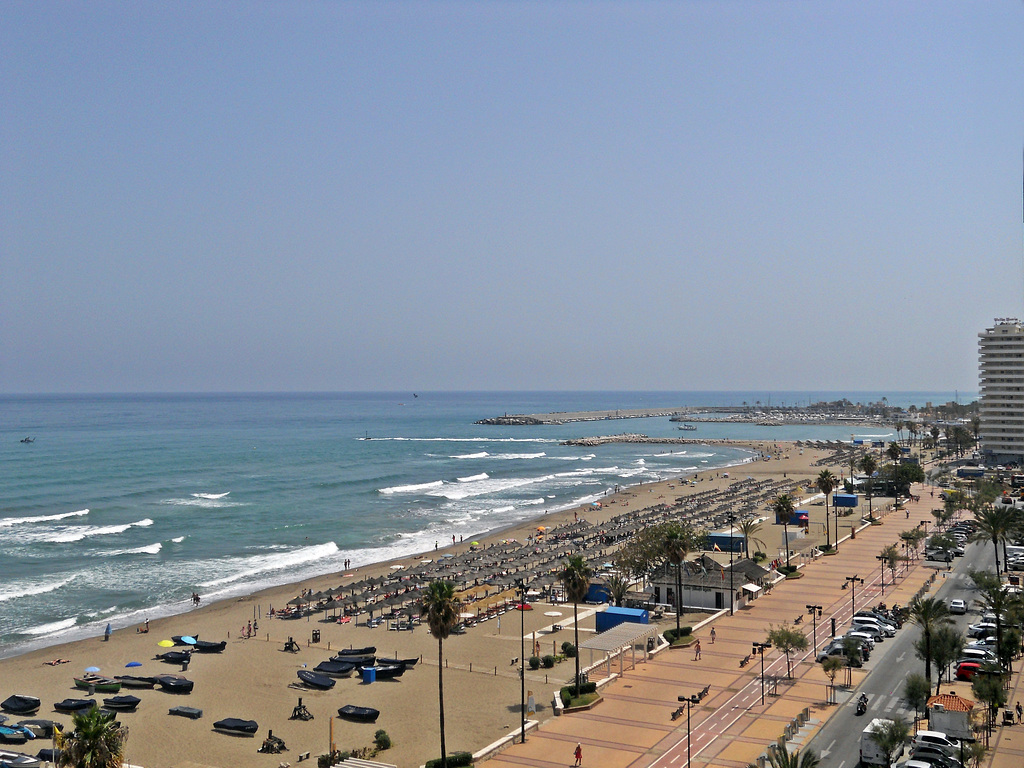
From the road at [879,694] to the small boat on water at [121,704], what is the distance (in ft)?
90.8

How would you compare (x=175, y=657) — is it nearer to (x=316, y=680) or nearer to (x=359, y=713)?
(x=316, y=680)

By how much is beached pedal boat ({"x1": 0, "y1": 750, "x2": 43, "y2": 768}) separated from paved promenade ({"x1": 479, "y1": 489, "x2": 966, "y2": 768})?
16.1m

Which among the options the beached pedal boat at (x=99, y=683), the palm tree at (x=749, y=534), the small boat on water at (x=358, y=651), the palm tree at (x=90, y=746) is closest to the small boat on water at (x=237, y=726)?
the beached pedal boat at (x=99, y=683)

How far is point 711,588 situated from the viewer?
4688 cm

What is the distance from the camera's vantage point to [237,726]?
32.2 metres

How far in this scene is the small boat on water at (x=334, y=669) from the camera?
38.9 meters

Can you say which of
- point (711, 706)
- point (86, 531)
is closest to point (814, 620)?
point (711, 706)

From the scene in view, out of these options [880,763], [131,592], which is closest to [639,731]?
[880,763]

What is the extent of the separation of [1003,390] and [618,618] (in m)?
88.4

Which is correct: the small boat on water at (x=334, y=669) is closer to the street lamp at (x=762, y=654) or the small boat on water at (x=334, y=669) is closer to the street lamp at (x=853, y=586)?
the street lamp at (x=762, y=654)

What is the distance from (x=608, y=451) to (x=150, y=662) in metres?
139

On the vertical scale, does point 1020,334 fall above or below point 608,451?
above

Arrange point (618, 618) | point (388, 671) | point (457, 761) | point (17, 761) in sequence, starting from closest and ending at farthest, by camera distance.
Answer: point (457, 761) → point (17, 761) → point (388, 671) → point (618, 618)

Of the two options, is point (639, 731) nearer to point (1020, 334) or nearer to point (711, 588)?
point (711, 588)
